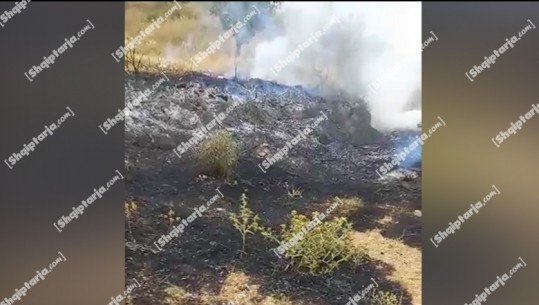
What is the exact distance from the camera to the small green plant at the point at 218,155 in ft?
7.27

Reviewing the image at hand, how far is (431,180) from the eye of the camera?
220 centimetres

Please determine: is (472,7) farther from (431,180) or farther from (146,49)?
(146,49)

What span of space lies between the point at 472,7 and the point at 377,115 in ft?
1.97

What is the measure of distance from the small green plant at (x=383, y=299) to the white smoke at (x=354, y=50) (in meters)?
0.71

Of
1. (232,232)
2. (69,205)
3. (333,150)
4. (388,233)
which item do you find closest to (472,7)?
(333,150)

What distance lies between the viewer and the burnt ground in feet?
7.10

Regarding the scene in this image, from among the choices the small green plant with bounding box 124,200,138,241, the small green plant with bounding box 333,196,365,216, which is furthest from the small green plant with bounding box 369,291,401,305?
the small green plant with bounding box 124,200,138,241

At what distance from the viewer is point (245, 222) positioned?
2209mm

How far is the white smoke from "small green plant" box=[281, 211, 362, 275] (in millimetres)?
493

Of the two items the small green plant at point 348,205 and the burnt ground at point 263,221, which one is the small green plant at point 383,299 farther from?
the small green plant at point 348,205

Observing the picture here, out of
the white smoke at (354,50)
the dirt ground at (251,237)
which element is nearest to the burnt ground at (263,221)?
the dirt ground at (251,237)

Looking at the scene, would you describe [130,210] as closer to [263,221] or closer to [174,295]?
[174,295]

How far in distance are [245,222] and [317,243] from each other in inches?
12.5

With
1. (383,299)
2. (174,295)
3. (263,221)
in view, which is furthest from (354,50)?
(174,295)
